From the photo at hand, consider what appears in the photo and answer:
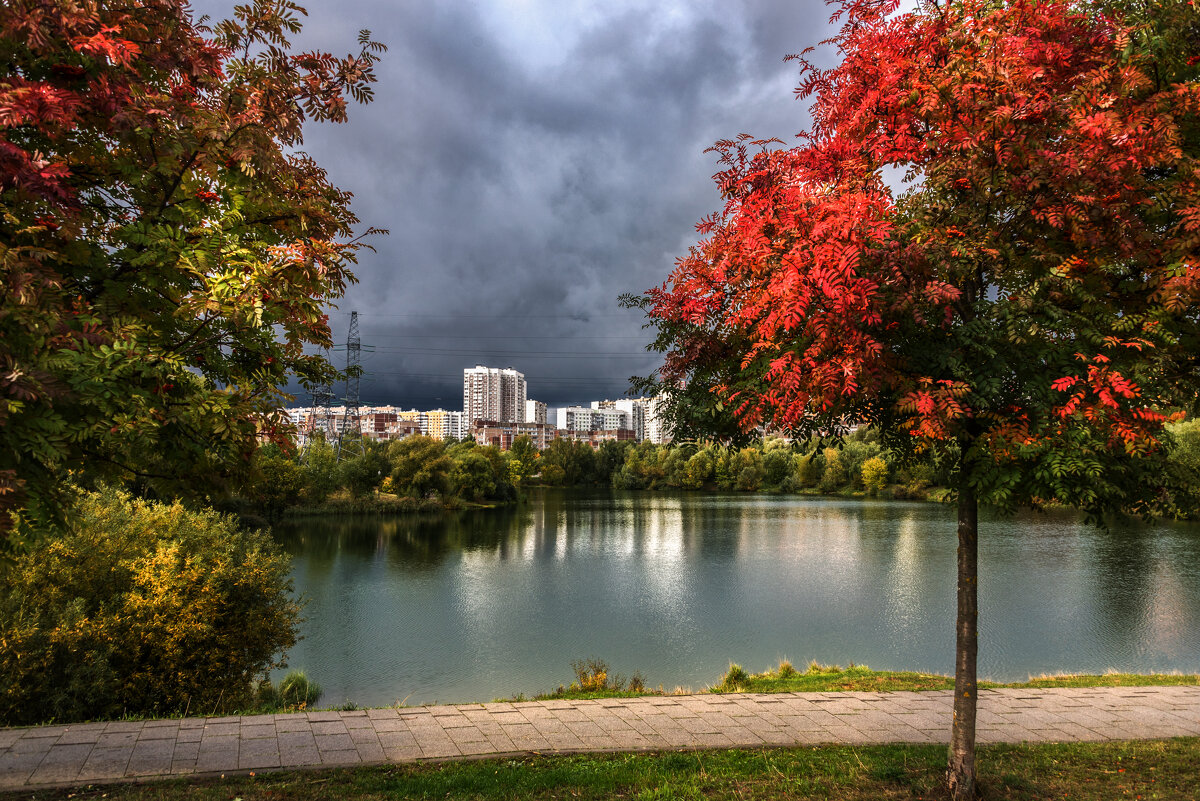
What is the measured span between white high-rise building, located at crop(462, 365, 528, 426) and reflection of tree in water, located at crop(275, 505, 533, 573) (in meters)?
122

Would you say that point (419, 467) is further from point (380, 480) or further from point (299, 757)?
point (299, 757)

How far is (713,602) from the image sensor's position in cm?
2192

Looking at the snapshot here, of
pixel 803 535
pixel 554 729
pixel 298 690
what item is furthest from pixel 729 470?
pixel 554 729

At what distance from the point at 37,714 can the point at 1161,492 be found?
38.2ft

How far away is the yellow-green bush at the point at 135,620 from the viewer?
8.38 meters

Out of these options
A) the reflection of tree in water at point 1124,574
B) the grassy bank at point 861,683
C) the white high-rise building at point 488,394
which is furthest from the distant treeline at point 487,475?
the white high-rise building at point 488,394

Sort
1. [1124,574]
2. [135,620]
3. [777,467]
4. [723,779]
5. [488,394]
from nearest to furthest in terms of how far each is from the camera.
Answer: [723,779], [135,620], [1124,574], [777,467], [488,394]

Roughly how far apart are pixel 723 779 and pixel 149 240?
16.7ft

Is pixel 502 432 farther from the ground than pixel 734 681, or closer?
farther from the ground

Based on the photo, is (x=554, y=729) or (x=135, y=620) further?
(x=135, y=620)

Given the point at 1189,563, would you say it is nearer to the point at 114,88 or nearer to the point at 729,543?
the point at 729,543

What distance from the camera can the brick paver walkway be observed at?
5383mm

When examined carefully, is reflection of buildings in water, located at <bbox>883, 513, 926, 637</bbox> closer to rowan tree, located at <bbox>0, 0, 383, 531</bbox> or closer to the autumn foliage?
the autumn foliage

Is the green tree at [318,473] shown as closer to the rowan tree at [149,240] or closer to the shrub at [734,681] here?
the shrub at [734,681]
